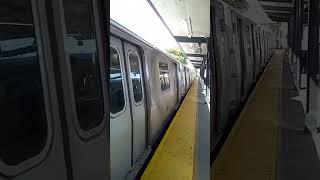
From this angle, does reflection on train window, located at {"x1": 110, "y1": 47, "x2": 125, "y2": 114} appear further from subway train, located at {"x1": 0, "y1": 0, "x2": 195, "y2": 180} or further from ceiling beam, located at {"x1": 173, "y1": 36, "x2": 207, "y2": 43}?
ceiling beam, located at {"x1": 173, "y1": 36, "x2": 207, "y2": 43}

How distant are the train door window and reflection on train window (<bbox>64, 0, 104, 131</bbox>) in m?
0.85

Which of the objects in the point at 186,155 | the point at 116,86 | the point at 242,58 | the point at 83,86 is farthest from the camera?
the point at 242,58

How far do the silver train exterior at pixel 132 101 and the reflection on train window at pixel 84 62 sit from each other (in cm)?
35

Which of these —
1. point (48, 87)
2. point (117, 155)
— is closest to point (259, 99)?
point (117, 155)

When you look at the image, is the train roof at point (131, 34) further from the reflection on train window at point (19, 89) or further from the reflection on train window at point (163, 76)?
the reflection on train window at point (19, 89)

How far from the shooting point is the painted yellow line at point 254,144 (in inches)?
78.7

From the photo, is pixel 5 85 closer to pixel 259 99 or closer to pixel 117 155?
pixel 117 155

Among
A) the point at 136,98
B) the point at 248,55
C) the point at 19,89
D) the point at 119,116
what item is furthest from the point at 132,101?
the point at 19,89

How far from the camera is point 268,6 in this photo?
205 cm

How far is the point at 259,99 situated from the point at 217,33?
95 centimetres

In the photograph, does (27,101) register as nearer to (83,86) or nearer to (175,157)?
(83,86)

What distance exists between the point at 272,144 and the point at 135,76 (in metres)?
0.93

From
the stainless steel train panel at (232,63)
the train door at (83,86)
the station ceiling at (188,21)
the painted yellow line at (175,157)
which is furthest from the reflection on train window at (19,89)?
the stainless steel train panel at (232,63)

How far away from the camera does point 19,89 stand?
86 cm
